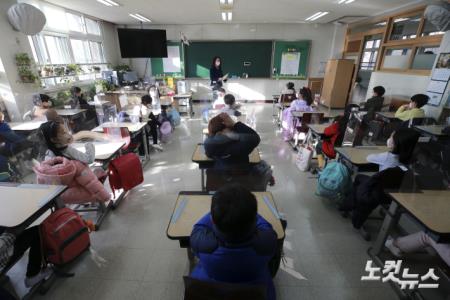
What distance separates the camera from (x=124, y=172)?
267cm

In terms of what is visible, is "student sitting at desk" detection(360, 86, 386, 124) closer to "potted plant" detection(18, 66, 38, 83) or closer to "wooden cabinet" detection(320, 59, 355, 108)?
"wooden cabinet" detection(320, 59, 355, 108)

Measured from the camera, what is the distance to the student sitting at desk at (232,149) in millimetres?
2012

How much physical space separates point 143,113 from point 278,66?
20.8ft

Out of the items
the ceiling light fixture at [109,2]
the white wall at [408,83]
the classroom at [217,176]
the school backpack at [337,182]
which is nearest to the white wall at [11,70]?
the classroom at [217,176]

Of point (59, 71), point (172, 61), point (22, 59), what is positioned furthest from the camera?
point (172, 61)

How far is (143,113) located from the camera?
4.23 metres

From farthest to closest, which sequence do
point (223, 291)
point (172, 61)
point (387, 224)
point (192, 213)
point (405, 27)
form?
point (172, 61)
point (405, 27)
point (387, 224)
point (192, 213)
point (223, 291)

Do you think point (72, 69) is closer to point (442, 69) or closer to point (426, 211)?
point (426, 211)

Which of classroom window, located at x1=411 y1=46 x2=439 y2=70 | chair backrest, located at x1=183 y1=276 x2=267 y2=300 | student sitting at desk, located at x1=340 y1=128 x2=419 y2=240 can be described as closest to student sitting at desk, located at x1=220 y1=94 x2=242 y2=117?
student sitting at desk, located at x1=340 y1=128 x2=419 y2=240

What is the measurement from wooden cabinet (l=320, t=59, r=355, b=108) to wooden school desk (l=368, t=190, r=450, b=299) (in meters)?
6.99

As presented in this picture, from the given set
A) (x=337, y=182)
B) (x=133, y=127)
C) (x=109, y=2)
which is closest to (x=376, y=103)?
(x=337, y=182)

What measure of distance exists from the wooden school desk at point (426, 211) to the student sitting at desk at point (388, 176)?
0.20 meters

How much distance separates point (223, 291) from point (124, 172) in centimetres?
222

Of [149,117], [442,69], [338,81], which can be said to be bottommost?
[149,117]
